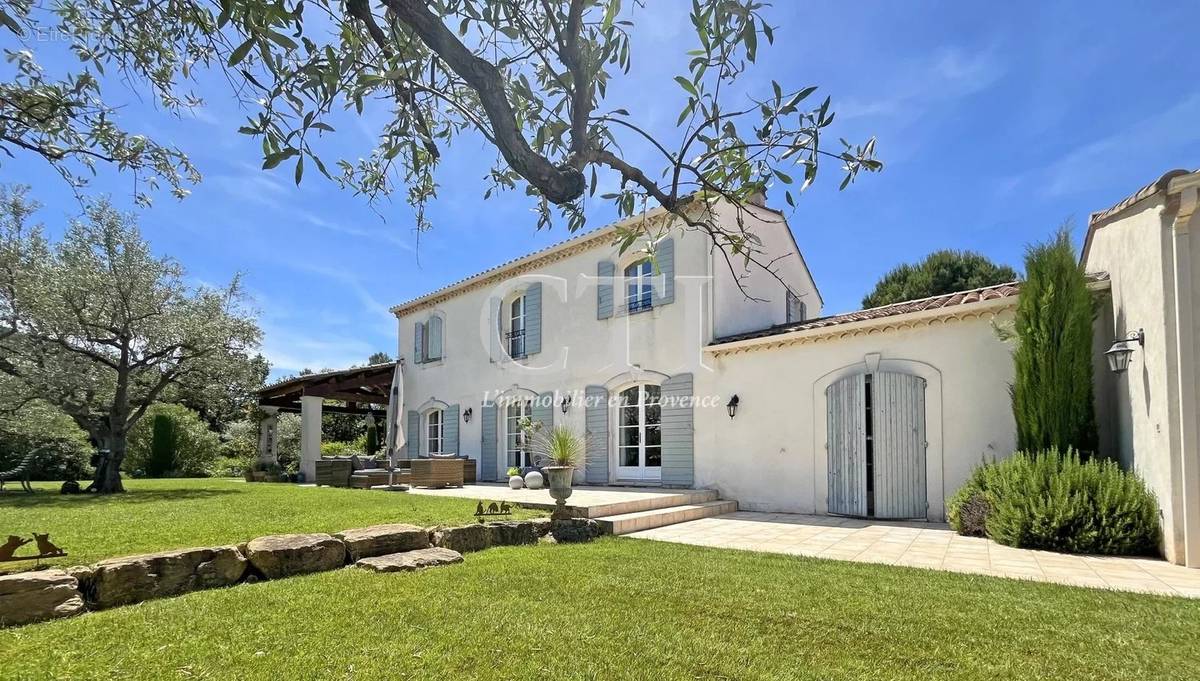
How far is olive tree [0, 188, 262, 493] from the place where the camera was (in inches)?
458

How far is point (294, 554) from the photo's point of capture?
4.94 meters

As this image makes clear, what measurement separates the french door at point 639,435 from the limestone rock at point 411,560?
20.2 feet

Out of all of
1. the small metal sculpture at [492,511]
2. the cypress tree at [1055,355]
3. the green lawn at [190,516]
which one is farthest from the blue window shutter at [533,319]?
the cypress tree at [1055,355]

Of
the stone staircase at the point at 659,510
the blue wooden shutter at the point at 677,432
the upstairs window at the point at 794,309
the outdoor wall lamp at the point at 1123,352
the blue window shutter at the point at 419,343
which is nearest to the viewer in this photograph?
the outdoor wall lamp at the point at 1123,352

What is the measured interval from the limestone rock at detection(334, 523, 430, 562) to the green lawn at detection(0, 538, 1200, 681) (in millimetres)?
305

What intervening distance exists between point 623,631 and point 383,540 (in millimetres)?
2918

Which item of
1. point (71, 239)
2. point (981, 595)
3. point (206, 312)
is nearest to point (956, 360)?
point (981, 595)

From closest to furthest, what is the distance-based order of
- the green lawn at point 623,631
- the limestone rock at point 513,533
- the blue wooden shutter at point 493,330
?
the green lawn at point 623,631, the limestone rock at point 513,533, the blue wooden shutter at point 493,330

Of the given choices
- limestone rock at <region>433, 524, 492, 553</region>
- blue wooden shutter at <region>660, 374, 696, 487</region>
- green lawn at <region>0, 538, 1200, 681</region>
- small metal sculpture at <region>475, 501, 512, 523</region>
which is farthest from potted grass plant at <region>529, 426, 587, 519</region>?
blue wooden shutter at <region>660, 374, 696, 487</region>

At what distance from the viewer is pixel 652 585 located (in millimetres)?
4742

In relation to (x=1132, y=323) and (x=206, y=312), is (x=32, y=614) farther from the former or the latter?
(x=206, y=312)

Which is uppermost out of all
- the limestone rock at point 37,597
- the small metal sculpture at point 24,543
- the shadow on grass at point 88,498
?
the small metal sculpture at point 24,543

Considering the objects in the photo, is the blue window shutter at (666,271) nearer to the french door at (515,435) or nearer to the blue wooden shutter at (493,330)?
the french door at (515,435)

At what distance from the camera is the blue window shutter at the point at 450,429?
15.9 meters
